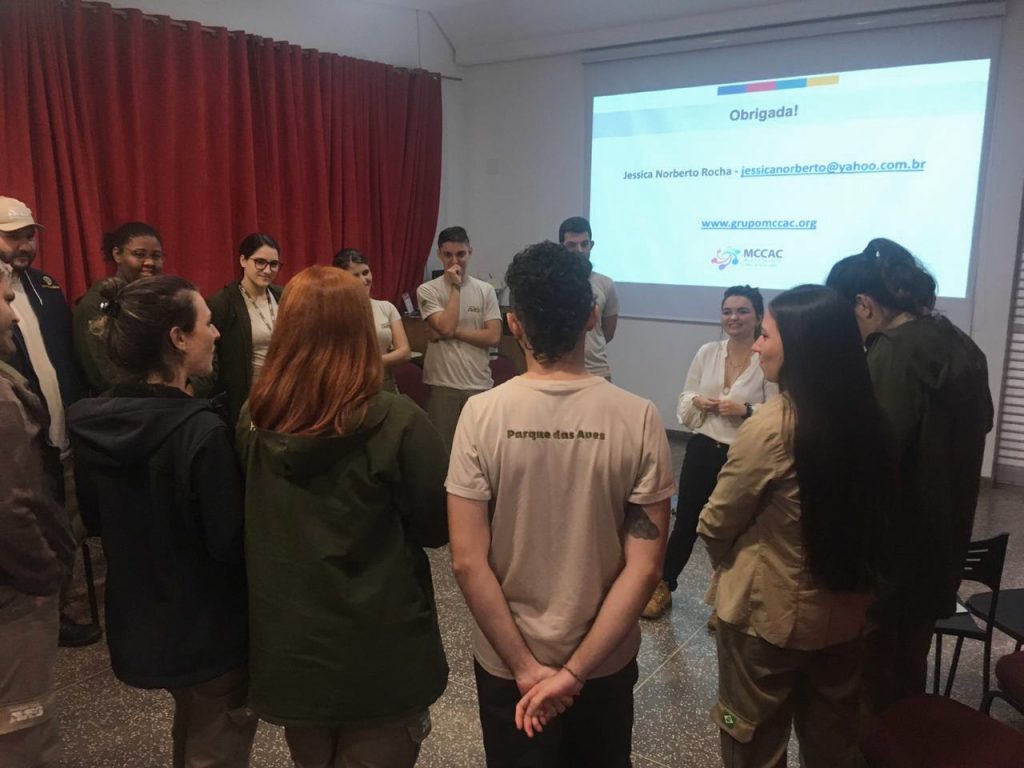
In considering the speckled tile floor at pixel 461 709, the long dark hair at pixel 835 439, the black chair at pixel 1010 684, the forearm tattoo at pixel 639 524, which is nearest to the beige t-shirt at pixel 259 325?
the speckled tile floor at pixel 461 709

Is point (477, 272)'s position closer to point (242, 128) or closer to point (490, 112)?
point (490, 112)

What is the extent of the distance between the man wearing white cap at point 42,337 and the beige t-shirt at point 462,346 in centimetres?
158

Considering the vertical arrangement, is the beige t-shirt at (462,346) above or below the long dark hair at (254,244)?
below

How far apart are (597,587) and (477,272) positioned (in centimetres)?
523

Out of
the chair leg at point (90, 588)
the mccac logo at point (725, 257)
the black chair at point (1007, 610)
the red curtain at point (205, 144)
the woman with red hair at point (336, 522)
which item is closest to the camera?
the woman with red hair at point (336, 522)

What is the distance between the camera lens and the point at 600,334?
148 inches

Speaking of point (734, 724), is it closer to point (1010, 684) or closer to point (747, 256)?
point (1010, 684)

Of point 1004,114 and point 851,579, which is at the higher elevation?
point 1004,114

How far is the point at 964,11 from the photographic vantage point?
409 cm

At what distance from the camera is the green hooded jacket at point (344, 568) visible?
4.10ft

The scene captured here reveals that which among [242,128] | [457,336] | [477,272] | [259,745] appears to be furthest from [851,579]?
[477,272]

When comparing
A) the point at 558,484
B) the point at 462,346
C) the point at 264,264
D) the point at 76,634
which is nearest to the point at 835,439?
the point at 558,484

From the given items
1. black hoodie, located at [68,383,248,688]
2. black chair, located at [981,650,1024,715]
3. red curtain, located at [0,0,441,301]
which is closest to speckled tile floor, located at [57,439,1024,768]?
black chair, located at [981,650,1024,715]

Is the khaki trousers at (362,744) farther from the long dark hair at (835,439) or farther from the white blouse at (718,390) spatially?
the white blouse at (718,390)
